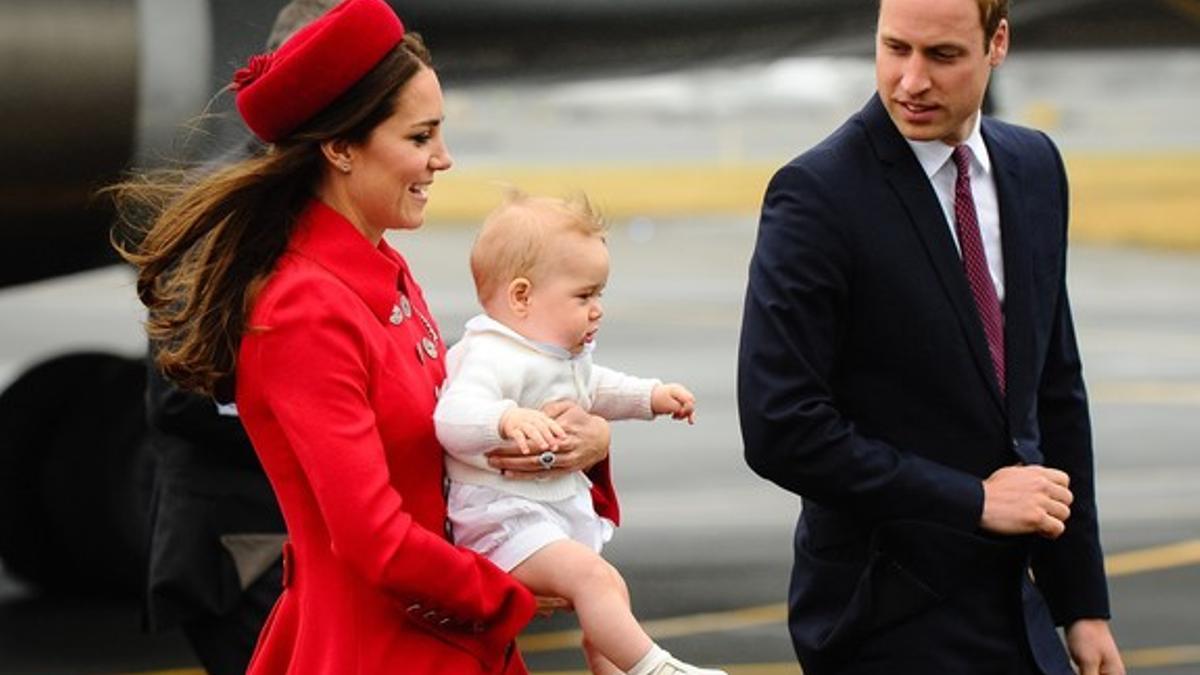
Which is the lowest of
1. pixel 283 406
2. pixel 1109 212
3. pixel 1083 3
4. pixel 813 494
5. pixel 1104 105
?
pixel 1104 105

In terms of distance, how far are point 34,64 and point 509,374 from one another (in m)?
4.75

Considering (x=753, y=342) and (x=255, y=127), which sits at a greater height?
(x=255, y=127)

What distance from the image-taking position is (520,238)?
13.2ft

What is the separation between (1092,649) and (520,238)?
123cm

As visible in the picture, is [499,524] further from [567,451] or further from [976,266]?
→ [976,266]

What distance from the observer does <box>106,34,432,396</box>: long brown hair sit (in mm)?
3820

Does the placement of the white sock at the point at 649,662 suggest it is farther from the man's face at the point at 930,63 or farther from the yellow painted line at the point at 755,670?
the yellow painted line at the point at 755,670

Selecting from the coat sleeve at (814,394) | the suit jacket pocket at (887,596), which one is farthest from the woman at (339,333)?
the suit jacket pocket at (887,596)

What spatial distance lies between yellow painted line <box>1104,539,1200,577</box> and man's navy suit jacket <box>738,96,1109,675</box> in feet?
18.6

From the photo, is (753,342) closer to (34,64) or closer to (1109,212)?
(34,64)

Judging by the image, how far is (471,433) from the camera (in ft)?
12.5

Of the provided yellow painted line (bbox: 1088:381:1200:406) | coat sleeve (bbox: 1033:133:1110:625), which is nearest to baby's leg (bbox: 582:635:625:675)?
coat sleeve (bbox: 1033:133:1110:625)

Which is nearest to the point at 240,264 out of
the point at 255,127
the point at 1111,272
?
the point at 255,127

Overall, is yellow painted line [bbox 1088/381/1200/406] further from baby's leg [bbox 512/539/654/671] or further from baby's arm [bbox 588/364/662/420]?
baby's leg [bbox 512/539/654/671]
